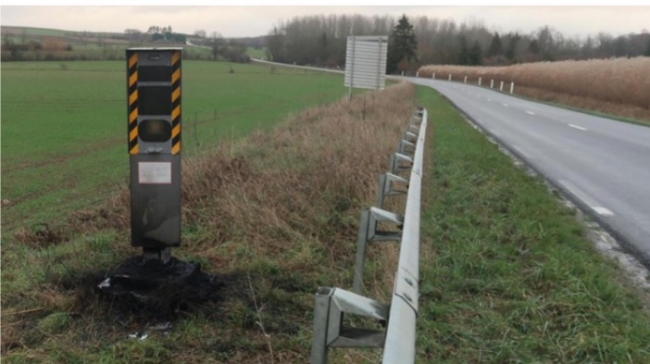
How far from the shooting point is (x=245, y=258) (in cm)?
482

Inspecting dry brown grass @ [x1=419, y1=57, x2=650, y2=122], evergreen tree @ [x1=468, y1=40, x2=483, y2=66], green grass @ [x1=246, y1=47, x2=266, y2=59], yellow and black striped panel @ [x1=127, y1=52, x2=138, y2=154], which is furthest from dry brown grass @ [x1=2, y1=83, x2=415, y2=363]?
evergreen tree @ [x1=468, y1=40, x2=483, y2=66]

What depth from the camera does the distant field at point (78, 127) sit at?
38.4 feet

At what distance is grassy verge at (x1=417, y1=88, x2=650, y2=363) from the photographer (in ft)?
10.9

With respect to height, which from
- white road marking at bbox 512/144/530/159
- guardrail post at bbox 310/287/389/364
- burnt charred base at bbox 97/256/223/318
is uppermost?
guardrail post at bbox 310/287/389/364

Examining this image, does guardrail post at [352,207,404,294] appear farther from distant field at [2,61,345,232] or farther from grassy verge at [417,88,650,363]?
distant field at [2,61,345,232]

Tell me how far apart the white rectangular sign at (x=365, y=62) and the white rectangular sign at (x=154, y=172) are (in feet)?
54.3

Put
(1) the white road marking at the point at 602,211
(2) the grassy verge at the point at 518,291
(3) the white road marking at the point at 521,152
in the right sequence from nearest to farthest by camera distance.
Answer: (2) the grassy verge at the point at 518,291 < (1) the white road marking at the point at 602,211 < (3) the white road marking at the point at 521,152

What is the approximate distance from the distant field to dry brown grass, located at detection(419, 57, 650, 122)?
15.1 m

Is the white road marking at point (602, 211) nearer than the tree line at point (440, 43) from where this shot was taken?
Yes

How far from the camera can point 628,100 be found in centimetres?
2867

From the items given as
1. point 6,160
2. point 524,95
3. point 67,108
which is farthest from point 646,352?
point 524,95

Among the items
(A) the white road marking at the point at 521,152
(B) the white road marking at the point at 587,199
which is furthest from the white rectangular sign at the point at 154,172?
(A) the white road marking at the point at 521,152

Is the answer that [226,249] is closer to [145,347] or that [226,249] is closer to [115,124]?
[145,347]

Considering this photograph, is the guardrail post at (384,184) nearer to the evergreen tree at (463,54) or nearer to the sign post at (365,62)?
the sign post at (365,62)
